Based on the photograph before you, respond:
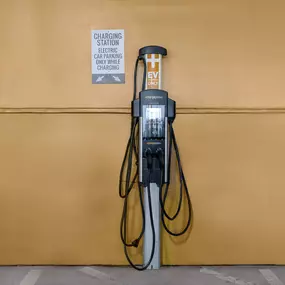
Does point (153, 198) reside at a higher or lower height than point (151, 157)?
lower

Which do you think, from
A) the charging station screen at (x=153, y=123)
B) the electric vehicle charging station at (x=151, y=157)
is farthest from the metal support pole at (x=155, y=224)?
the charging station screen at (x=153, y=123)

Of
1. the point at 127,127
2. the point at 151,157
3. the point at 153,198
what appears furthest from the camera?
the point at 127,127

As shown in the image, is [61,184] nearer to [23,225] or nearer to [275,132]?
[23,225]

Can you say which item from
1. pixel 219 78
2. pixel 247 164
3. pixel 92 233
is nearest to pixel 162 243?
pixel 92 233

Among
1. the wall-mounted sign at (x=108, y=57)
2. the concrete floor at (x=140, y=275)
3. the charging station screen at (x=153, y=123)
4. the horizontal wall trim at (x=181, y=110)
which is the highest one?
the wall-mounted sign at (x=108, y=57)

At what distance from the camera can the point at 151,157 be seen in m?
2.36

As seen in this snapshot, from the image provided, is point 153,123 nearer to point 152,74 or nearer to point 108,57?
point 152,74

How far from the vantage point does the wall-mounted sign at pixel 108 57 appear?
2535mm

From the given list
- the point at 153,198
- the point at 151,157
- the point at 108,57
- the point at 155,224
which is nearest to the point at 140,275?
the point at 155,224

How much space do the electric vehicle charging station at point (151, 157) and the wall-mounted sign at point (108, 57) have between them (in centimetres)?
14

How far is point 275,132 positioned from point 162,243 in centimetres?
117

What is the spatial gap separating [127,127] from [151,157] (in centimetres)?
34

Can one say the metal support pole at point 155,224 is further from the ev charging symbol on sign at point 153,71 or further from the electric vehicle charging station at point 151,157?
the ev charging symbol on sign at point 153,71

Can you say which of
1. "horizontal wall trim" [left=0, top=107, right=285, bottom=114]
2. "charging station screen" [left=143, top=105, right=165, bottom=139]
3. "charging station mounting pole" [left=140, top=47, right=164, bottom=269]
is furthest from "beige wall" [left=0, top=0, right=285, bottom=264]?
"charging station screen" [left=143, top=105, right=165, bottom=139]
